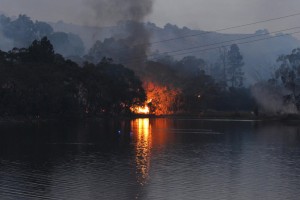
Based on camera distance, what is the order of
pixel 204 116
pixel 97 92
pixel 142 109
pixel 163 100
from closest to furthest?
pixel 97 92 → pixel 204 116 → pixel 142 109 → pixel 163 100

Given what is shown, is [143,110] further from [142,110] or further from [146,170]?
[146,170]

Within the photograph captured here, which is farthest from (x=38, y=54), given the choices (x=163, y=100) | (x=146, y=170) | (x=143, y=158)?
(x=146, y=170)

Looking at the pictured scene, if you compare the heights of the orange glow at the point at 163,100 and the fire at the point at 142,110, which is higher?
the orange glow at the point at 163,100

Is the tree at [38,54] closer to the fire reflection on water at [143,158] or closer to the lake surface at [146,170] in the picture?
the fire reflection on water at [143,158]

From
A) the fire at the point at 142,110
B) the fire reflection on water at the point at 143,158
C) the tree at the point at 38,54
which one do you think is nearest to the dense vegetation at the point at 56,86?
the tree at the point at 38,54

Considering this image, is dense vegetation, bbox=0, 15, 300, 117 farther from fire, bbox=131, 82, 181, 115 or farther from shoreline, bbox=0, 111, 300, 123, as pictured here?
shoreline, bbox=0, 111, 300, 123

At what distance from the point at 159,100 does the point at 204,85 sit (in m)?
21.5

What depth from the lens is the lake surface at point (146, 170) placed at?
31.3 meters

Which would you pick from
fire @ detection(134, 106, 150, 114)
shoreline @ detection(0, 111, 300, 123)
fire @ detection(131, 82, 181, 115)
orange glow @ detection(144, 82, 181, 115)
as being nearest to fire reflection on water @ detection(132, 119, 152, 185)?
shoreline @ detection(0, 111, 300, 123)

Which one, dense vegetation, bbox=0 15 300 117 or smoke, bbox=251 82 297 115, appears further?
smoke, bbox=251 82 297 115

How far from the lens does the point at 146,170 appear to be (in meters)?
40.8

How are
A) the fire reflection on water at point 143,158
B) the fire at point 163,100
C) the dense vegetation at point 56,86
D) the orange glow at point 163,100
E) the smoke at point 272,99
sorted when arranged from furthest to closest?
the orange glow at point 163,100 < the fire at point 163,100 < the smoke at point 272,99 < the dense vegetation at point 56,86 < the fire reflection on water at point 143,158

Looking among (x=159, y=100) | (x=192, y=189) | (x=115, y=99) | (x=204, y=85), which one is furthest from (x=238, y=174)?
(x=204, y=85)

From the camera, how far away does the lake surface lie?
31.3m
